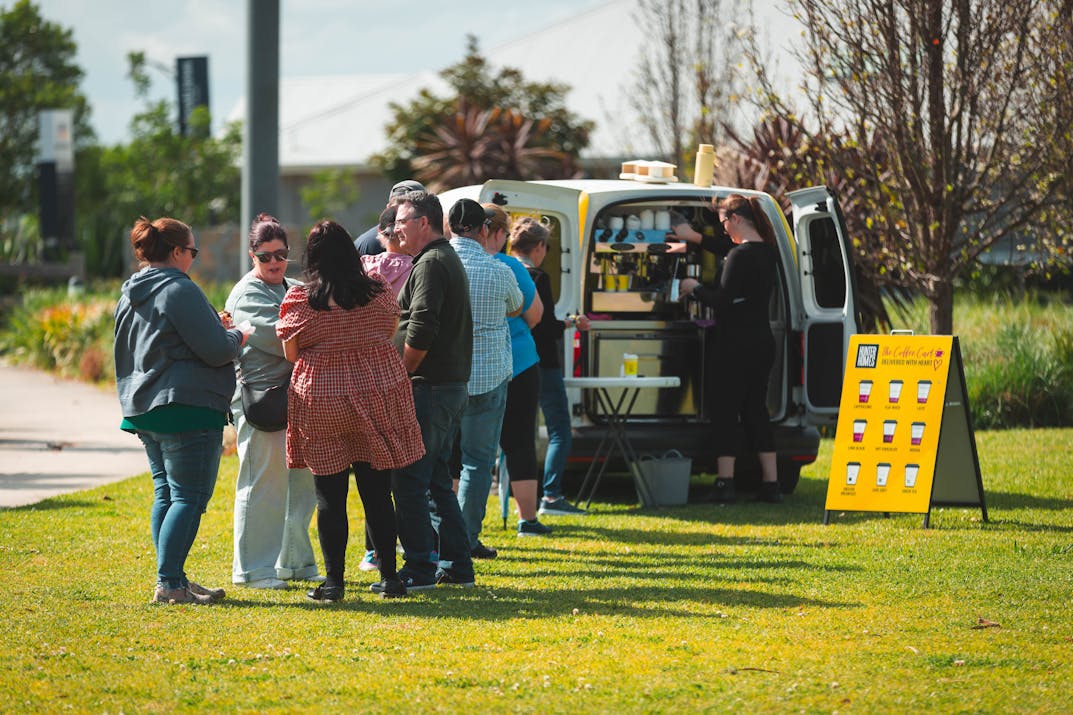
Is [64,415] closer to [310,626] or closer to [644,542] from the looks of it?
[644,542]

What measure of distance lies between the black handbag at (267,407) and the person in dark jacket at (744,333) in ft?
12.5

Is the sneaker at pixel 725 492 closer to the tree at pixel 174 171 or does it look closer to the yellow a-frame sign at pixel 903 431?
the yellow a-frame sign at pixel 903 431

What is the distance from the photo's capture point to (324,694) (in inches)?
209

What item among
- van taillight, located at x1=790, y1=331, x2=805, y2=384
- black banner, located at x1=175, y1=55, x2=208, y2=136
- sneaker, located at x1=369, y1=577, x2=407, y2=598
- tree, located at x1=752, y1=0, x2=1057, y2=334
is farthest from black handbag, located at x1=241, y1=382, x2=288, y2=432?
black banner, located at x1=175, y1=55, x2=208, y2=136

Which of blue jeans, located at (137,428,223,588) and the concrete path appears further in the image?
the concrete path

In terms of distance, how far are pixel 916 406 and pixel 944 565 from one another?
1637 mm

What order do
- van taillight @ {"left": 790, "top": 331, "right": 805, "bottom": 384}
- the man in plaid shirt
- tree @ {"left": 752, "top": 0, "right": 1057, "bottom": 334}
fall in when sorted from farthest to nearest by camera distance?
1. tree @ {"left": 752, "top": 0, "right": 1057, "bottom": 334}
2. van taillight @ {"left": 790, "top": 331, "right": 805, "bottom": 384}
3. the man in plaid shirt

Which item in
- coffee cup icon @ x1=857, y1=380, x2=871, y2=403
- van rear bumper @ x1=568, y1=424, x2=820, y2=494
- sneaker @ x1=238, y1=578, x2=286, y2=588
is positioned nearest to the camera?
sneaker @ x1=238, y1=578, x2=286, y2=588

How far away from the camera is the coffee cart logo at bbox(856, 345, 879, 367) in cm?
937

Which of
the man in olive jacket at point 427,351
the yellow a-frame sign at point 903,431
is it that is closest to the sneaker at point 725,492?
the yellow a-frame sign at point 903,431

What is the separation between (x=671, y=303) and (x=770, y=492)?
1720 millimetres

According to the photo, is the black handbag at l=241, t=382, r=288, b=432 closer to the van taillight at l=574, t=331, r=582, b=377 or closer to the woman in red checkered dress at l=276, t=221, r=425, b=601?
the woman in red checkered dress at l=276, t=221, r=425, b=601

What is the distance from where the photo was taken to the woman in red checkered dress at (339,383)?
668 centimetres

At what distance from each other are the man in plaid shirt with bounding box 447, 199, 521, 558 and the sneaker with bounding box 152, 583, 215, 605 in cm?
154
